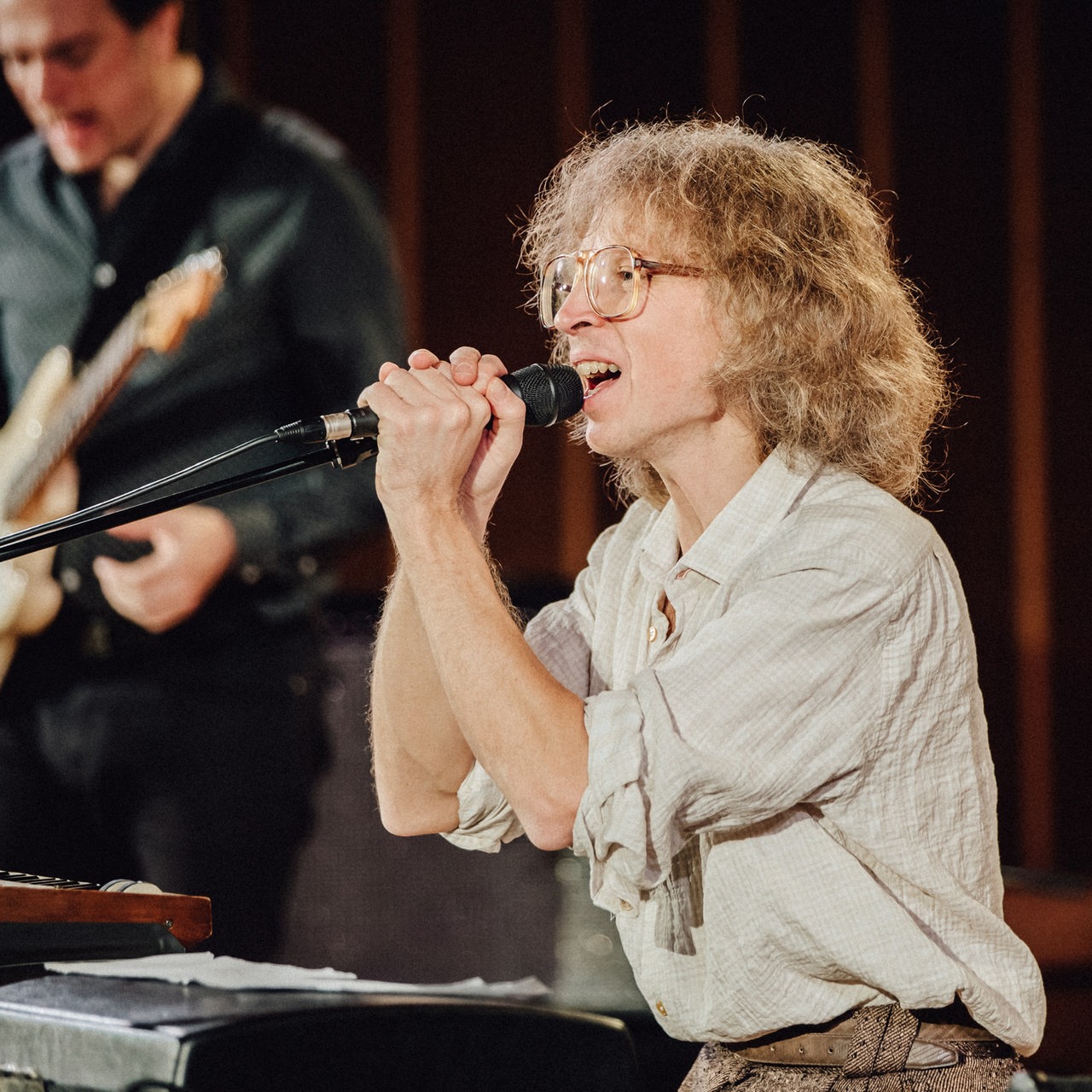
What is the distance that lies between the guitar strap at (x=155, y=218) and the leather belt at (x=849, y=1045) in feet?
7.32

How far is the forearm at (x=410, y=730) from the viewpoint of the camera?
66.6 inches

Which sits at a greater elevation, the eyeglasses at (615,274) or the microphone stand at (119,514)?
the eyeglasses at (615,274)

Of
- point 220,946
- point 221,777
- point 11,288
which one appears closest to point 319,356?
point 11,288

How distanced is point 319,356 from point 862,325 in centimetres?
156

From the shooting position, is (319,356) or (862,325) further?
(319,356)

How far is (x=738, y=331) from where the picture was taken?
66.9 inches

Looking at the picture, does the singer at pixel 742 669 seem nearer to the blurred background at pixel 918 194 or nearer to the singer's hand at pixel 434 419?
the singer's hand at pixel 434 419

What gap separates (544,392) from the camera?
5.05 ft

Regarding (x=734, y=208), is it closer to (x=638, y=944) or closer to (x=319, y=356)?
(x=638, y=944)

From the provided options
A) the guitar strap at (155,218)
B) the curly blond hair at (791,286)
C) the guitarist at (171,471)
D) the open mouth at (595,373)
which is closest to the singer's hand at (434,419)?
the open mouth at (595,373)

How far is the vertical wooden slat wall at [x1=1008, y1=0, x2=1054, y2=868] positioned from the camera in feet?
11.9

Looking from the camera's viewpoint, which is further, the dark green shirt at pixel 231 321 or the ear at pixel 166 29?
the ear at pixel 166 29

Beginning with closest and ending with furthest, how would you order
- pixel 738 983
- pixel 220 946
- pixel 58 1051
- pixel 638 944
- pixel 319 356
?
pixel 58 1051
pixel 738 983
pixel 638 944
pixel 220 946
pixel 319 356

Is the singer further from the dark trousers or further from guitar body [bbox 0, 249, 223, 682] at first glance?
guitar body [bbox 0, 249, 223, 682]
